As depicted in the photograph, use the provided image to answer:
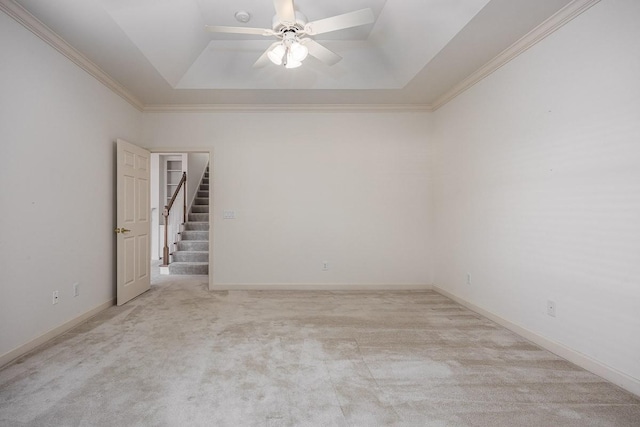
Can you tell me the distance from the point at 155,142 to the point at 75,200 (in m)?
1.69

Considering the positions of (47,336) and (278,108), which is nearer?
(47,336)

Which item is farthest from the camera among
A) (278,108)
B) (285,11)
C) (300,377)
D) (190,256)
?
(190,256)

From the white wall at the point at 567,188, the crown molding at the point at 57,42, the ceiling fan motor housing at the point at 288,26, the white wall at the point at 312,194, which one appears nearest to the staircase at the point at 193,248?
the white wall at the point at 312,194

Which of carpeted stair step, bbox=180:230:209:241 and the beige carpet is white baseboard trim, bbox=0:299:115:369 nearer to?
the beige carpet

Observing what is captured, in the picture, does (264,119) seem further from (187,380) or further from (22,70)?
(187,380)

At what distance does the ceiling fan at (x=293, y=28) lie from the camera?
227cm

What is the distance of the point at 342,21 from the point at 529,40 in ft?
5.77

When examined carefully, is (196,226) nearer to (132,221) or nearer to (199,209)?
(199,209)

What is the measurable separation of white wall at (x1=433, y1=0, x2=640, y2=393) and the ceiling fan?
1.65 meters

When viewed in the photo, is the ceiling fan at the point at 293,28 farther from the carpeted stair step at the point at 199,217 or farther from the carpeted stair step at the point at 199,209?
the carpeted stair step at the point at 199,209

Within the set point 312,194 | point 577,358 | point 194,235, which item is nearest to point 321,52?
point 312,194

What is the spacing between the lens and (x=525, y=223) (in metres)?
2.81

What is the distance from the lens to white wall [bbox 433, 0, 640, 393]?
1997 mm

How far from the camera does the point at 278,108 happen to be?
448cm
